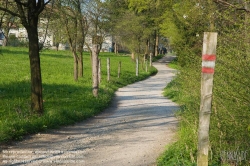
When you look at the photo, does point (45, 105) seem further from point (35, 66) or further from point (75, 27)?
point (75, 27)

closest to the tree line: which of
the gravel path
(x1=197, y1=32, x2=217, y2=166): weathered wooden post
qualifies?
the gravel path

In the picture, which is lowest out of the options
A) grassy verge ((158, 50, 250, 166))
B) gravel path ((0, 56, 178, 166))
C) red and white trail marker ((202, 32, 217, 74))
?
gravel path ((0, 56, 178, 166))

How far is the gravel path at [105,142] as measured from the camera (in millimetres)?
6988

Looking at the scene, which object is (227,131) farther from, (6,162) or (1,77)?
(1,77)

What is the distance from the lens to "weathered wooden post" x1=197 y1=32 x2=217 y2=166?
402cm

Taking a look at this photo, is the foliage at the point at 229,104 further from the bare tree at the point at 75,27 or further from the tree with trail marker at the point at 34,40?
the bare tree at the point at 75,27

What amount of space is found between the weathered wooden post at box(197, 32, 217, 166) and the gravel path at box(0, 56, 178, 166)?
269 cm

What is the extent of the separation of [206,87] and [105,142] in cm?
476

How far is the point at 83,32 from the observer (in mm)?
20500

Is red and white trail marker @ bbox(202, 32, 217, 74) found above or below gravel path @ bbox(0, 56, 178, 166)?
above

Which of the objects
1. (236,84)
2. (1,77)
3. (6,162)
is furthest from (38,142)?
(1,77)

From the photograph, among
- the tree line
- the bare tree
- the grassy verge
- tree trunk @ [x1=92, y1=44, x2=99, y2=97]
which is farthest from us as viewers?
the bare tree

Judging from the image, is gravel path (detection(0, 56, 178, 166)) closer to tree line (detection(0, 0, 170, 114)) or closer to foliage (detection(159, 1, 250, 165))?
foliage (detection(159, 1, 250, 165))

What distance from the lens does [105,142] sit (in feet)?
27.7
